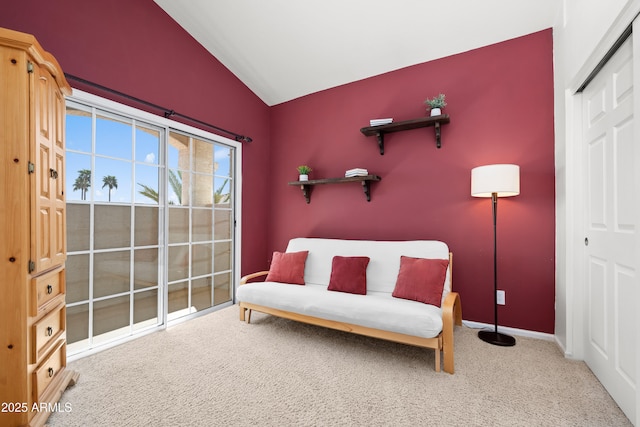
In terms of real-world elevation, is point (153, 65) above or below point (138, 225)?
above

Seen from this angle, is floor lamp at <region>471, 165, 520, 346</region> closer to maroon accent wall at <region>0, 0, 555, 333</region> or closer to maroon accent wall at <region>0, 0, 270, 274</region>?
maroon accent wall at <region>0, 0, 555, 333</region>

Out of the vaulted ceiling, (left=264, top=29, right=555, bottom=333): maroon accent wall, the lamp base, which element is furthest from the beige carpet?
the vaulted ceiling

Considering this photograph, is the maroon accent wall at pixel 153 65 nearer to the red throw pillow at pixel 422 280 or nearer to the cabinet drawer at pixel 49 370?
the cabinet drawer at pixel 49 370

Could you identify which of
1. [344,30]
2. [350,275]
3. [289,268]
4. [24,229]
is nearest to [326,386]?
[350,275]

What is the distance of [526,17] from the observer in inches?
95.4

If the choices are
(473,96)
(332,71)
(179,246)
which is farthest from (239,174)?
(473,96)

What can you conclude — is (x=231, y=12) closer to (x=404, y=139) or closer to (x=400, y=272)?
(x=404, y=139)

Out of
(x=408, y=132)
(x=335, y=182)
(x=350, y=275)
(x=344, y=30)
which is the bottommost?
(x=350, y=275)

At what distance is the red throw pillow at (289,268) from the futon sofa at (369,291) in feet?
0.03

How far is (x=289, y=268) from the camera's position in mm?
3012

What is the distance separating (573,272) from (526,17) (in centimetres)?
215

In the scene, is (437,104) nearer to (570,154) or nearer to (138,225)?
(570,154)

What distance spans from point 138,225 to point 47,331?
47.1 inches

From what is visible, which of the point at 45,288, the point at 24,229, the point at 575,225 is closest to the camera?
the point at 24,229
